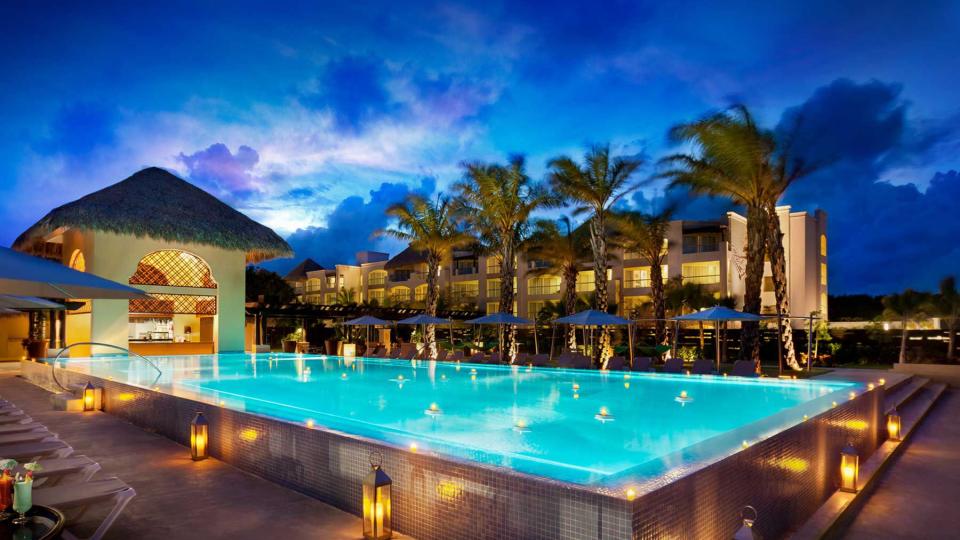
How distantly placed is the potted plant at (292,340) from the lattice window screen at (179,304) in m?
4.71

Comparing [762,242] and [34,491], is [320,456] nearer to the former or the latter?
[34,491]

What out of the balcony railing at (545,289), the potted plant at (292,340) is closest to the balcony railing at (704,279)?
the balcony railing at (545,289)

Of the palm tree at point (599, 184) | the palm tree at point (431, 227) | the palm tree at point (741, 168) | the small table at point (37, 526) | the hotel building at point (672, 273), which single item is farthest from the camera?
the hotel building at point (672, 273)

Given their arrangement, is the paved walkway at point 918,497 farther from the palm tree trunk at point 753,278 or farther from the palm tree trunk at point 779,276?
the palm tree trunk at point 779,276

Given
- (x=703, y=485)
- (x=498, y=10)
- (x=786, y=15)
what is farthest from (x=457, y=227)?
(x=703, y=485)

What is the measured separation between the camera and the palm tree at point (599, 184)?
18797 mm

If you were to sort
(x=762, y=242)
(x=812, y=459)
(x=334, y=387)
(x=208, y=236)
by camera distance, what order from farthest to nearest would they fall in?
1. (x=208, y=236)
2. (x=762, y=242)
3. (x=334, y=387)
4. (x=812, y=459)

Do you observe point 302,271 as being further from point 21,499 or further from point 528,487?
point 528,487

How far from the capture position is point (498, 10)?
69.7 ft

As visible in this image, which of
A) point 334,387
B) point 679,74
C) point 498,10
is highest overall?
point 679,74

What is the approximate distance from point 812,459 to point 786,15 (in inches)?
843

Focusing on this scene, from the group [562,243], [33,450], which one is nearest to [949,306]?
[562,243]

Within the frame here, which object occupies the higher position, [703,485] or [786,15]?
[786,15]

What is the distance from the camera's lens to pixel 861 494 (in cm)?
623
